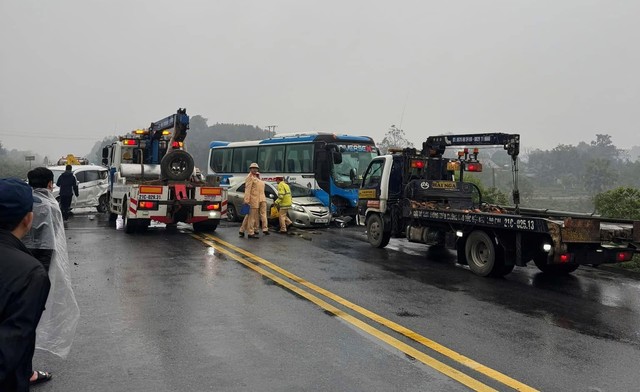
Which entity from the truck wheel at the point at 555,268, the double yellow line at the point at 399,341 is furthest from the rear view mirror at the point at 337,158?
the truck wheel at the point at 555,268

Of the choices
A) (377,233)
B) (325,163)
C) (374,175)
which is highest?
(325,163)

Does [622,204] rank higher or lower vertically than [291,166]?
lower

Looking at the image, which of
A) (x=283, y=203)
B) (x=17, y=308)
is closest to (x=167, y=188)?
(x=283, y=203)

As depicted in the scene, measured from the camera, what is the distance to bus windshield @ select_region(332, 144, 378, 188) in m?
18.8

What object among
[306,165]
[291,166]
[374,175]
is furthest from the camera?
[291,166]

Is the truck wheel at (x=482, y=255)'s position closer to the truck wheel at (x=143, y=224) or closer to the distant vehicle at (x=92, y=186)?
the truck wheel at (x=143, y=224)

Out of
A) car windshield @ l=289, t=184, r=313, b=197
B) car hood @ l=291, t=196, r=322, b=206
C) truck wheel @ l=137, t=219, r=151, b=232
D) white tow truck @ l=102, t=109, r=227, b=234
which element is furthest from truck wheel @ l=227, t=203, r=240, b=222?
truck wheel @ l=137, t=219, r=151, b=232

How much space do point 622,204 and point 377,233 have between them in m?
6.78

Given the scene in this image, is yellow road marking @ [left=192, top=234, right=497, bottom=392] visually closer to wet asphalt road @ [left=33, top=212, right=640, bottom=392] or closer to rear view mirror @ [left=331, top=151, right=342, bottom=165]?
wet asphalt road @ [left=33, top=212, right=640, bottom=392]

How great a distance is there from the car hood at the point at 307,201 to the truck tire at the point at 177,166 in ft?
12.2

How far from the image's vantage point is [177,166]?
14.9 meters

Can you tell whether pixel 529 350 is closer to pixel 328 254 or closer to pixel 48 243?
pixel 48 243

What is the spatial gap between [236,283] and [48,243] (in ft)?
14.2

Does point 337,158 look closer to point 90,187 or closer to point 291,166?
point 291,166
